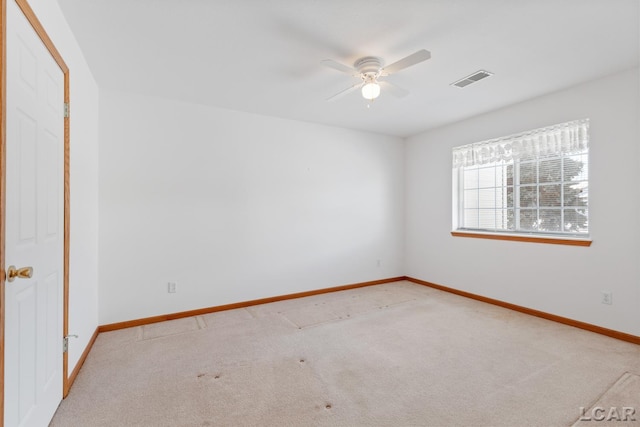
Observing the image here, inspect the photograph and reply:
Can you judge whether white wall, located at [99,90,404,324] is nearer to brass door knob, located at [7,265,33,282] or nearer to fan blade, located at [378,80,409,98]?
fan blade, located at [378,80,409,98]

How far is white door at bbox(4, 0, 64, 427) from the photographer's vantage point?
1.28 m

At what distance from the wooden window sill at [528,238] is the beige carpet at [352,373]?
0.86 m

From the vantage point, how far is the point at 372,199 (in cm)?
482

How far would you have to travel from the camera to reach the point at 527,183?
3.62 meters

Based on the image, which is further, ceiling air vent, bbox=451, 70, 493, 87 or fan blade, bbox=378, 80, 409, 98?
ceiling air vent, bbox=451, 70, 493, 87

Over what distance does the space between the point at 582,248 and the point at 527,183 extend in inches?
37.2

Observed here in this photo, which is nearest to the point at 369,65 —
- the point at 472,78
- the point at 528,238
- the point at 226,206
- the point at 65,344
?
the point at 472,78

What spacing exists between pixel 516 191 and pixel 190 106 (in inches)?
160

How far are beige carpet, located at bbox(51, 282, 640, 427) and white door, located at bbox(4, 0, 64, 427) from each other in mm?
447

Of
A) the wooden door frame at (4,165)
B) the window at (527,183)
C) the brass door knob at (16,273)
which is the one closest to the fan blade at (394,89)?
the window at (527,183)

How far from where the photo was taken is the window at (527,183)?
314cm

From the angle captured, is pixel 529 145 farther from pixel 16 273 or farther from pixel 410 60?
pixel 16 273

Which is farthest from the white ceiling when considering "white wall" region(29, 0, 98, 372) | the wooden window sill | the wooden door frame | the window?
the wooden window sill

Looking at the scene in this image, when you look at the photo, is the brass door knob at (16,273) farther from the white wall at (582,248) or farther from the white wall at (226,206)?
the white wall at (582,248)
